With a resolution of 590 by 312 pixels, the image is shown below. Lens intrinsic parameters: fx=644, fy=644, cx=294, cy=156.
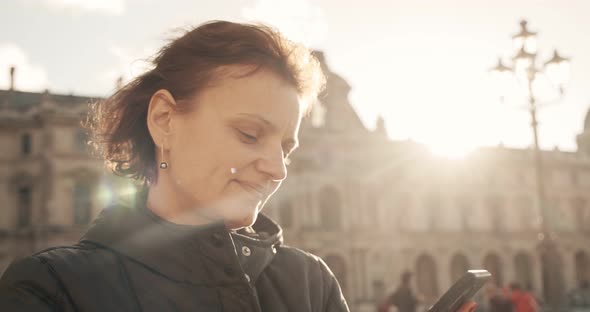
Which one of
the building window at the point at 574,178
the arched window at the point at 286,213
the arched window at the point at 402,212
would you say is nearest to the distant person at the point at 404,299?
the arched window at the point at 286,213

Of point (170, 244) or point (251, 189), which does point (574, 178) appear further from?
point (170, 244)

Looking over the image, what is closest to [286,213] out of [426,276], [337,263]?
[337,263]

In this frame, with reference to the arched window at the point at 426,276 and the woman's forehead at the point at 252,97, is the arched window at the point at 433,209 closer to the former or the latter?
the arched window at the point at 426,276

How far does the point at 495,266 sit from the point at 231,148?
131 feet

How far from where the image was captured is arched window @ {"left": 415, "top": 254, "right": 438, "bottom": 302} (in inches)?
1401

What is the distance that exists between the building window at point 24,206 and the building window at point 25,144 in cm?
Answer: 172

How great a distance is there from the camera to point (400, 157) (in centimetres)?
3550

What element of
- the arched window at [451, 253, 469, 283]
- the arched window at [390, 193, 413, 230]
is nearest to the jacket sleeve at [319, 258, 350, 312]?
the arched window at [390, 193, 413, 230]

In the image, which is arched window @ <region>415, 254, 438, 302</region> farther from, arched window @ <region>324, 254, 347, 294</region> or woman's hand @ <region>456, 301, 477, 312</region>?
woman's hand @ <region>456, 301, 477, 312</region>

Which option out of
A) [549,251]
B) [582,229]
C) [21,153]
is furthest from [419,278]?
[549,251]

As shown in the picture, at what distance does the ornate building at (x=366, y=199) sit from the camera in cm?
2989

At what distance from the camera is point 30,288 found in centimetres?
122

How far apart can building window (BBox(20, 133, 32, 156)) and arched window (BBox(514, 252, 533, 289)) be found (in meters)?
28.5

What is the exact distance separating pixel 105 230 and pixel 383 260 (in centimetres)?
3310
